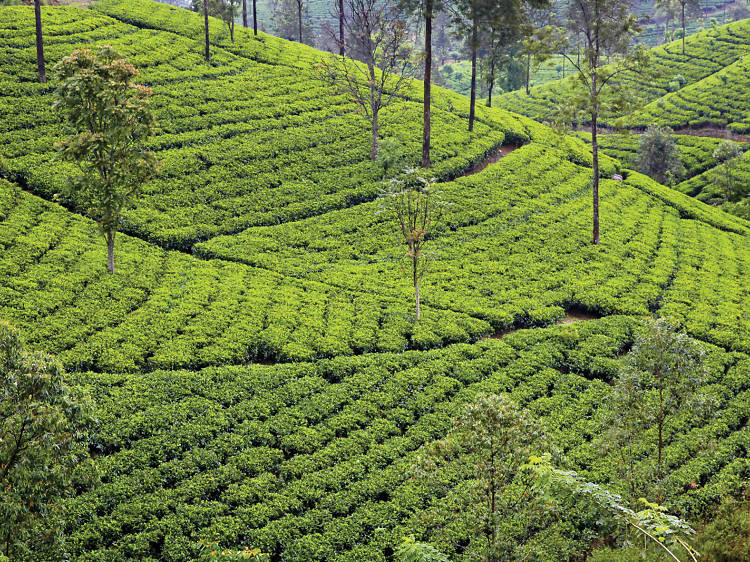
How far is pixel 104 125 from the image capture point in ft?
80.6

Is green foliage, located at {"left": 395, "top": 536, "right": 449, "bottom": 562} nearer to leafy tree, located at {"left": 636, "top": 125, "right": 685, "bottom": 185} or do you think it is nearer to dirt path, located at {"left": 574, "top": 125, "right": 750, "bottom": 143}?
leafy tree, located at {"left": 636, "top": 125, "right": 685, "bottom": 185}

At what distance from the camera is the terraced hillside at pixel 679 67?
83500 millimetres

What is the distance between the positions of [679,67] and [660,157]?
39510 mm

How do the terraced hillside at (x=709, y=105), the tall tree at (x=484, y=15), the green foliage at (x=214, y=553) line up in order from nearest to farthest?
the green foliage at (x=214, y=553) → the tall tree at (x=484, y=15) → the terraced hillside at (x=709, y=105)

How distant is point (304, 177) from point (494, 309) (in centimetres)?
1723

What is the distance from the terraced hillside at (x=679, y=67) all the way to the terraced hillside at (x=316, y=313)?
44.7 metres

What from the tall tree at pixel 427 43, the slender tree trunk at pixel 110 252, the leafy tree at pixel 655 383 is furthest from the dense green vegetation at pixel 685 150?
the slender tree trunk at pixel 110 252

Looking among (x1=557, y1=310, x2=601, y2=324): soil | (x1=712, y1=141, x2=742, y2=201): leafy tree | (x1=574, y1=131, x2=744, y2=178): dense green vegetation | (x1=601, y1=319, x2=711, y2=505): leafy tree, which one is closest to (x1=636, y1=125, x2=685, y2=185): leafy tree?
(x1=574, y1=131, x2=744, y2=178): dense green vegetation

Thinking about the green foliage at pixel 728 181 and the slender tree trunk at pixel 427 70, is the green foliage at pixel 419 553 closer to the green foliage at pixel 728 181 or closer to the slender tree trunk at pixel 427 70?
the slender tree trunk at pixel 427 70

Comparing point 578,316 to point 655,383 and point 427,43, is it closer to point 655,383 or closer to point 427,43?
point 655,383

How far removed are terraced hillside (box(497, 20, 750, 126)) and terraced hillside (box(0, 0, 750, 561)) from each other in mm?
44706

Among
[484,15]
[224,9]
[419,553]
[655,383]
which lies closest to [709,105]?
[484,15]

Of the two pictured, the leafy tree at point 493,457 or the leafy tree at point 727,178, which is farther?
the leafy tree at point 727,178

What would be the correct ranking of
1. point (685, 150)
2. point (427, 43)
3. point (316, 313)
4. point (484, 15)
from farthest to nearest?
point (685, 150), point (484, 15), point (427, 43), point (316, 313)
